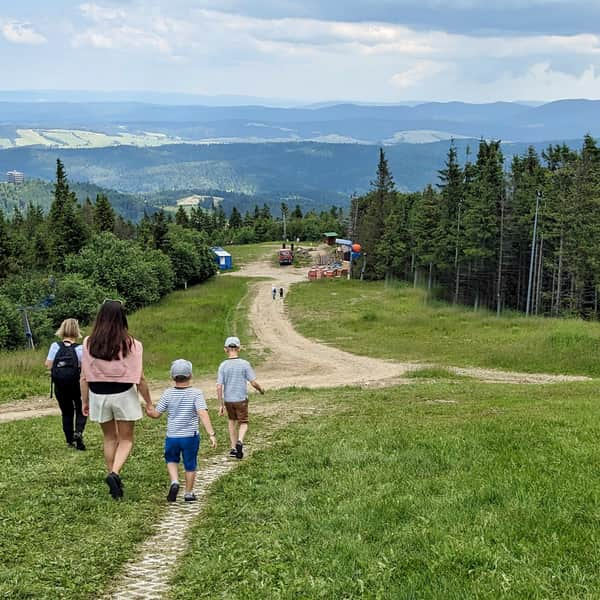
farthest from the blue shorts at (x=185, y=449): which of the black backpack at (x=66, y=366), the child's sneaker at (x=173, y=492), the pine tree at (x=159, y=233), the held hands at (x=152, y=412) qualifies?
the pine tree at (x=159, y=233)

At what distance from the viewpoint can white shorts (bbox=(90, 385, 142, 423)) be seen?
9.70 meters

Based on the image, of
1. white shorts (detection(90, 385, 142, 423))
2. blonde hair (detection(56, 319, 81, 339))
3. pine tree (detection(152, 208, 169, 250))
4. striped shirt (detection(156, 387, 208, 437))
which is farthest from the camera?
pine tree (detection(152, 208, 169, 250))

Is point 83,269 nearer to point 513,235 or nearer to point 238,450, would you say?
point 513,235

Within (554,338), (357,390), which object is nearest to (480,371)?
(554,338)

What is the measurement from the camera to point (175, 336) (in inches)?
1843

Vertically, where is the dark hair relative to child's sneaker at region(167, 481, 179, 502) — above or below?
above

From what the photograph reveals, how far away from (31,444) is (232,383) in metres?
4.46

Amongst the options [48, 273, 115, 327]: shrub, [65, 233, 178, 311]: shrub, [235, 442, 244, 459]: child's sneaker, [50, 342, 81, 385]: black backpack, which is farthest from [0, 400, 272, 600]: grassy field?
[65, 233, 178, 311]: shrub

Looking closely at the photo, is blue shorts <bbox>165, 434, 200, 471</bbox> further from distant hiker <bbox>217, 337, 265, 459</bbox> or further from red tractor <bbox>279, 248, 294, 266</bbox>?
red tractor <bbox>279, 248, 294, 266</bbox>

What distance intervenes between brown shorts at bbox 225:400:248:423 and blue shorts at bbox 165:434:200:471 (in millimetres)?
2694

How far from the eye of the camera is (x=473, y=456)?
1083cm

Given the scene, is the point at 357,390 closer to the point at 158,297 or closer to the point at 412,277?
the point at 158,297

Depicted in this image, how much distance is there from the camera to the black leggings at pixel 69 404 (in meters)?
13.1

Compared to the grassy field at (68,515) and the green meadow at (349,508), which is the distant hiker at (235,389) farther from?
the grassy field at (68,515)
